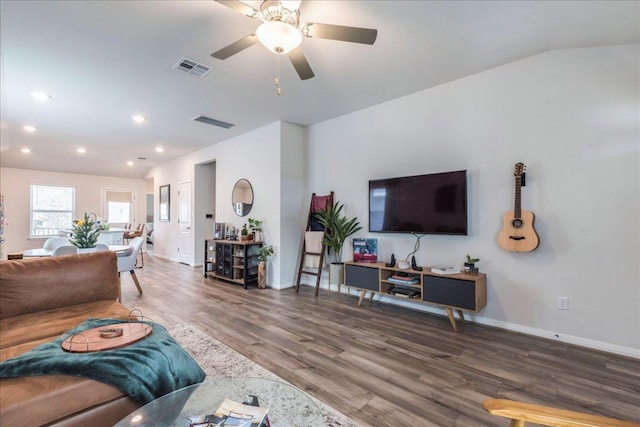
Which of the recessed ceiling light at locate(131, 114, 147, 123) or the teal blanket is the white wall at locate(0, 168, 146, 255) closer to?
the recessed ceiling light at locate(131, 114, 147, 123)

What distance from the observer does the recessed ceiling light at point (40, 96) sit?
12.0 feet

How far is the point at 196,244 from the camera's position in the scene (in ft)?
22.4

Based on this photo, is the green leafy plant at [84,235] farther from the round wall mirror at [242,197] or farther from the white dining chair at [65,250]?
the round wall mirror at [242,197]

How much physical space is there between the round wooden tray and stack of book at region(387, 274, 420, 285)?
2.54m

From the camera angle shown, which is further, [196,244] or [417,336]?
[196,244]

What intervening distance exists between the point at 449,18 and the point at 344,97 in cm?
170

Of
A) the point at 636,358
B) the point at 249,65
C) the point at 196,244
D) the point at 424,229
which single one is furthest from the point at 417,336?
the point at 196,244

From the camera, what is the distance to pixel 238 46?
2.15 metres

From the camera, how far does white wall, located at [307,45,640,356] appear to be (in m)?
2.49

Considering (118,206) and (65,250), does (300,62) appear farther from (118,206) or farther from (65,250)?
(118,206)

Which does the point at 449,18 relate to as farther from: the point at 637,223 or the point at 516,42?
the point at 637,223

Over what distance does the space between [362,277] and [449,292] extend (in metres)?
1.09

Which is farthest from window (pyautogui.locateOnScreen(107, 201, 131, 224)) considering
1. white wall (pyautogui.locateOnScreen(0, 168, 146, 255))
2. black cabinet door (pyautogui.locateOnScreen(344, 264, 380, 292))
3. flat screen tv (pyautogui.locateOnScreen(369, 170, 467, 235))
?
flat screen tv (pyautogui.locateOnScreen(369, 170, 467, 235))

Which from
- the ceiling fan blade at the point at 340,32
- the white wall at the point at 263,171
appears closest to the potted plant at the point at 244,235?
the white wall at the point at 263,171
